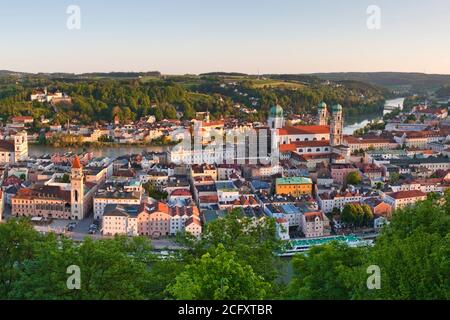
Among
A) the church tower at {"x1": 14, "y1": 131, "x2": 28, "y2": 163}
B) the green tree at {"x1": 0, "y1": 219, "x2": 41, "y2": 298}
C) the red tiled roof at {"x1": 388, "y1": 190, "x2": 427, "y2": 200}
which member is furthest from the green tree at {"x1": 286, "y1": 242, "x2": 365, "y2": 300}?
the church tower at {"x1": 14, "y1": 131, "x2": 28, "y2": 163}

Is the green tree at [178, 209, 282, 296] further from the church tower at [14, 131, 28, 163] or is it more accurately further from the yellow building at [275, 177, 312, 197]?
the church tower at [14, 131, 28, 163]

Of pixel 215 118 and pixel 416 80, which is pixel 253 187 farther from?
pixel 416 80


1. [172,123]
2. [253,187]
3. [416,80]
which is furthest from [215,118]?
[416,80]

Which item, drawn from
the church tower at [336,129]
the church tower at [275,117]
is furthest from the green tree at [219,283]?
the church tower at [275,117]

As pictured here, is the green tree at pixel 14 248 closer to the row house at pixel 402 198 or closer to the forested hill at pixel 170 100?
the row house at pixel 402 198

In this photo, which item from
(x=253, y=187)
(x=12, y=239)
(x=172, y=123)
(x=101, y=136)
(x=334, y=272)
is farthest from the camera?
(x=172, y=123)
